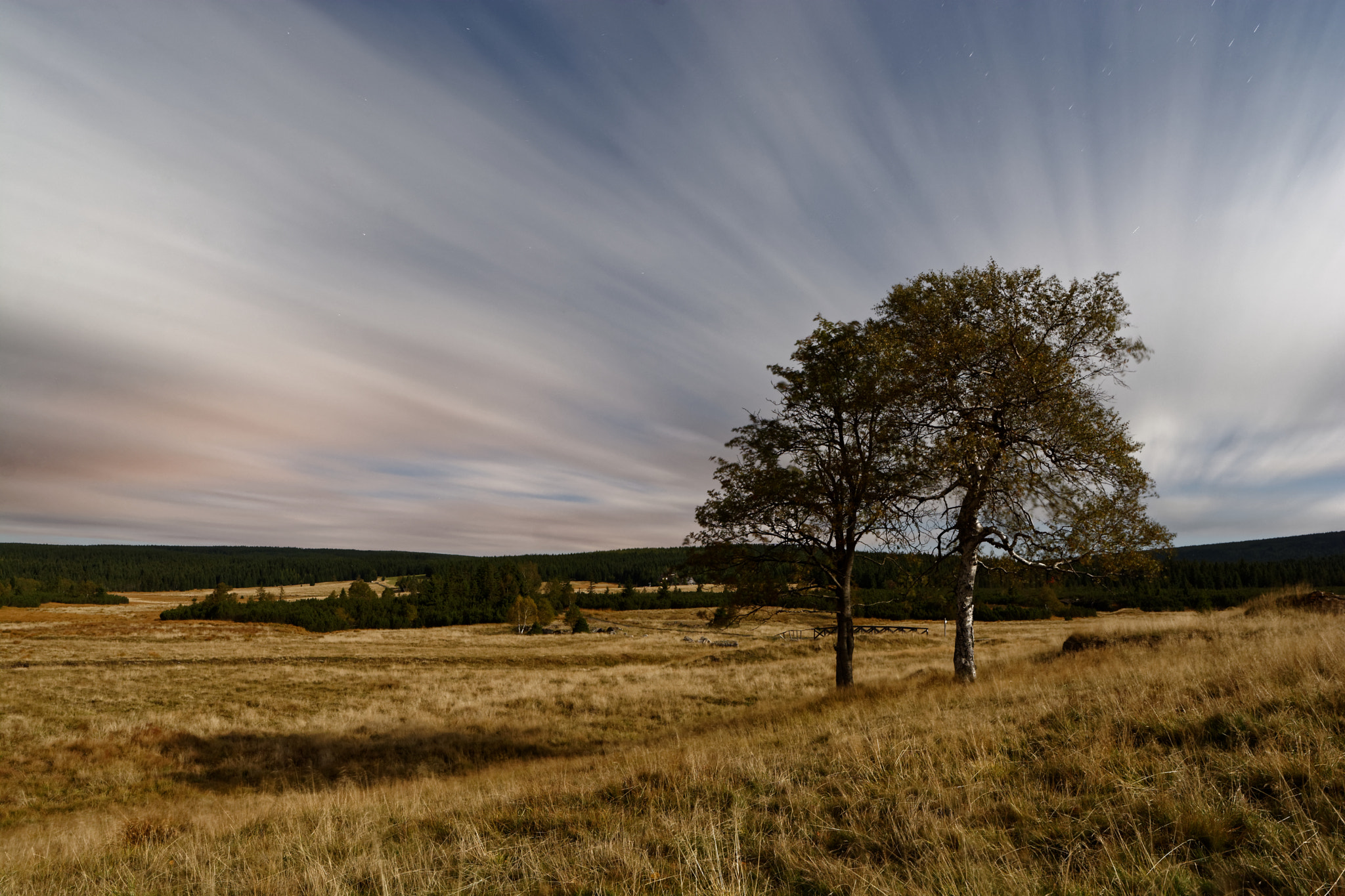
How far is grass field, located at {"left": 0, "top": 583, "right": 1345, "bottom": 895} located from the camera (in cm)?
420

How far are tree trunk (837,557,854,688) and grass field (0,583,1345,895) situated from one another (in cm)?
86

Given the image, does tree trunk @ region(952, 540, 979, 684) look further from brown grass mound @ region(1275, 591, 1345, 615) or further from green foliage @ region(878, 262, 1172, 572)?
brown grass mound @ region(1275, 591, 1345, 615)

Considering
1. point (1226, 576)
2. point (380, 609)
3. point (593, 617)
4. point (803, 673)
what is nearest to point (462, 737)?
point (803, 673)

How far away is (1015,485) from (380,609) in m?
101

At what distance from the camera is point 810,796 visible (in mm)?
5949

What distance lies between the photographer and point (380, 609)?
9356 centimetres

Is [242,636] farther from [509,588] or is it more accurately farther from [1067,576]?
[1067,576]

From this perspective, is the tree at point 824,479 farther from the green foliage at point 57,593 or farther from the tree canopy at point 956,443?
the green foliage at point 57,593

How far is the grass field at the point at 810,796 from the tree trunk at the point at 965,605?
2.97ft

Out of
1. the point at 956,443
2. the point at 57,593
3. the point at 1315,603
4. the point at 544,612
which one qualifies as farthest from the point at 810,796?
the point at 57,593

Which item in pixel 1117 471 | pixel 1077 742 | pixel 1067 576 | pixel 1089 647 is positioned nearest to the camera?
pixel 1077 742

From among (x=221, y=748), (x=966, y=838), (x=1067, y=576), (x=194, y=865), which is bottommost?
(x=221, y=748)

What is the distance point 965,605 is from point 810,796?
9.76 metres

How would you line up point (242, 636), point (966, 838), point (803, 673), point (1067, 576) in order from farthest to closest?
point (242, 636), point (803, 673), point (1067, 576), point (966, 838)
